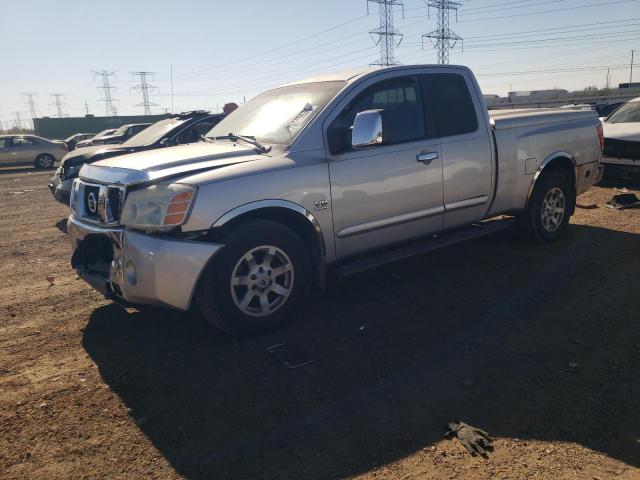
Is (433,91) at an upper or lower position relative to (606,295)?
upper

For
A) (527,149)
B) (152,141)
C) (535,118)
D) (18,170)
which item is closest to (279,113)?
(527,149)

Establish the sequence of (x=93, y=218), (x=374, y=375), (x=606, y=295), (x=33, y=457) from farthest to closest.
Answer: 1. (x=606, y=295)
2. (x=93, y=218)
3. (x=374, y=375)
4. (x=33, y=457)

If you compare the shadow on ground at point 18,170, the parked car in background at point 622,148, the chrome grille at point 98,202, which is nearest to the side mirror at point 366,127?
the chrome grille at point 98,202

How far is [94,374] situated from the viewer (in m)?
3.54

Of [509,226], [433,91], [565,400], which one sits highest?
[433,91]

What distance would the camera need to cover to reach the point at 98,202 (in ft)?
13.0

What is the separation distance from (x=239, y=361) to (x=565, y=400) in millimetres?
2077

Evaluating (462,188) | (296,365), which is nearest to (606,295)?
(462,188)

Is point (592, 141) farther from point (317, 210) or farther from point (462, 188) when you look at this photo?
point (317, 210)

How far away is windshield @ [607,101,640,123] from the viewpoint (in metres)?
10.1

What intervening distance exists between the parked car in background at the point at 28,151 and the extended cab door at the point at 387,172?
72.4 feet

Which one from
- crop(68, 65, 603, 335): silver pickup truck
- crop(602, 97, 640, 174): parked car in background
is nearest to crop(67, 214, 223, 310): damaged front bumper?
crop(68, 65, 603, 335): silver pickup truck

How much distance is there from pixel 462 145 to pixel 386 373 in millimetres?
2590

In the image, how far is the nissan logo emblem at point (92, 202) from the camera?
160 inches
